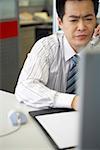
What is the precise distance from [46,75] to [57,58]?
0.11m

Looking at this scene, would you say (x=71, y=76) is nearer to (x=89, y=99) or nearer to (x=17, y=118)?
(x=17, y=118)

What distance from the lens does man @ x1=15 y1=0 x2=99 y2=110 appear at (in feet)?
3.43

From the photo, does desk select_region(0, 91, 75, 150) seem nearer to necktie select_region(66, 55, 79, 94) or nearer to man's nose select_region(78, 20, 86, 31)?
necktie select_region(66, 55, 79, 94)

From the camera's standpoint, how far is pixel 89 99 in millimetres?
250

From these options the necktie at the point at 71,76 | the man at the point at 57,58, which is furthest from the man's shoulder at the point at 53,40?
the necktie at the point at 71,76

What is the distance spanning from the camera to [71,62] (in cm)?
127

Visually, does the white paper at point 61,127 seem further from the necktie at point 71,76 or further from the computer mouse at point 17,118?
the necktie at point 71,76

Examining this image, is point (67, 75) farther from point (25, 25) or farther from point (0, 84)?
point (25, 25)

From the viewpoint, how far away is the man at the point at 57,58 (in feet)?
3.43

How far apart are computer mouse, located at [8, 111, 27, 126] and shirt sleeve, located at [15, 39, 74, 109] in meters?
0.14

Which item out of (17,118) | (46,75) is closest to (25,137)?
(17,118)

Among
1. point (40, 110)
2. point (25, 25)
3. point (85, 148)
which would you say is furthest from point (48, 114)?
point (25, 25)

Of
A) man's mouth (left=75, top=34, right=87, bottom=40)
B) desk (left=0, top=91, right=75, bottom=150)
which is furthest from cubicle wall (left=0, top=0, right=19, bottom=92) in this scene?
desk (left=0, top=91, right=75, bottom=150)

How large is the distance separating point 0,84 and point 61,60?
1.41 metres
